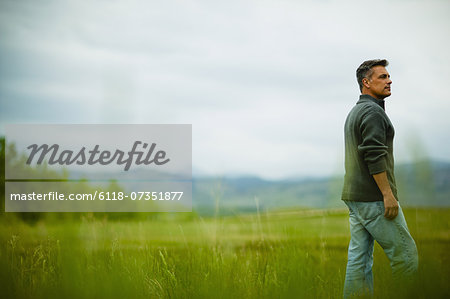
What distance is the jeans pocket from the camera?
2969 millimetres

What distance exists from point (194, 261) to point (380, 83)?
210 cm

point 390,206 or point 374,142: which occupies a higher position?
point 374,142

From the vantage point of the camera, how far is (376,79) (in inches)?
127

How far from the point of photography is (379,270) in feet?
13.1

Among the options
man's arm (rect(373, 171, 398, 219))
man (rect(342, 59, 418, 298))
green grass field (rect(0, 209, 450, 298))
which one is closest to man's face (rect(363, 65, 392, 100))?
man (rect(342, 59, 418, 298))

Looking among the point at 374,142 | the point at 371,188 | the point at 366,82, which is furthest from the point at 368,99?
the point at 371,188

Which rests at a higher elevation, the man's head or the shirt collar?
the man's head

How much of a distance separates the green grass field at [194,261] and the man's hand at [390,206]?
49 cm

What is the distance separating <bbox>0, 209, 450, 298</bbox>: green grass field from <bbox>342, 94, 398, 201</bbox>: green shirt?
1.82ft

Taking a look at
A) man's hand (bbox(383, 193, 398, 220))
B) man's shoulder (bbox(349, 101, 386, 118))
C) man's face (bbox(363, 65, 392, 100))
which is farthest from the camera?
man's face (bbox(363, 65, 392, 100))

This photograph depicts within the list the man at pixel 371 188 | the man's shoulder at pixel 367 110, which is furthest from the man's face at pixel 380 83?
the man's shoulder at pixel 367 110

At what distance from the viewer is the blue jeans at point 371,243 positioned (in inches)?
→ 113

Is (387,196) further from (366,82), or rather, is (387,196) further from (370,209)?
(366,82)

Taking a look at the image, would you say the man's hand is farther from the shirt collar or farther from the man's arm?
the shirt collar
